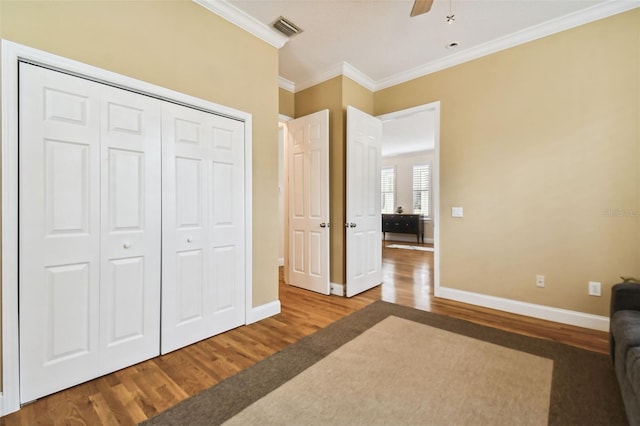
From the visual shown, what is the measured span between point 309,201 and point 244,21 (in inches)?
81.5

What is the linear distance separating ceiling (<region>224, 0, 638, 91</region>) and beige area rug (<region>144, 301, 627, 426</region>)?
294 cm

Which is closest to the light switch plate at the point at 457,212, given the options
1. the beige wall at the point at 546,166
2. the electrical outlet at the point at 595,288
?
the beige wall at the point at 546,166

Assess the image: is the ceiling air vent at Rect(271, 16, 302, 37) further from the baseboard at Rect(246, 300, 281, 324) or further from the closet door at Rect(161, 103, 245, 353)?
the baseboard at Rect(246, 300, 281, 324)

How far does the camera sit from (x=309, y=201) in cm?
368

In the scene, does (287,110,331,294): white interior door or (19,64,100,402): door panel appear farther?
(287,110,331,294): white interior door

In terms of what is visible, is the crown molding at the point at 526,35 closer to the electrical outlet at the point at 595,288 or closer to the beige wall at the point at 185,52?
the beige wall at the point at 185,52

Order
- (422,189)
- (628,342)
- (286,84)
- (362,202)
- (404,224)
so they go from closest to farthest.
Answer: (628,342) → (362,202) → (286,84) → (404,224) → (422,189)

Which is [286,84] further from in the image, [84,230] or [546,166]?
[546,166]

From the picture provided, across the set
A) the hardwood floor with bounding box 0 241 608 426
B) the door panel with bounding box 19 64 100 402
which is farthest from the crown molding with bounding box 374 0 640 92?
the door panel with bounding box 19 64 100 402

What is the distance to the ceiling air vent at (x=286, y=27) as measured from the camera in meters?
2.63

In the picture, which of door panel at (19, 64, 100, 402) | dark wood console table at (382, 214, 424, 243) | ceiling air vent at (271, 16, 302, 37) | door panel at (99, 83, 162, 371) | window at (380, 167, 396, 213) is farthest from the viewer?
window at (380, 167, 396, 213)

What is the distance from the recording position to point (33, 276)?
62.4 inches

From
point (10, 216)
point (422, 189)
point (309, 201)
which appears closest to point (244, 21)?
point (309, 201)

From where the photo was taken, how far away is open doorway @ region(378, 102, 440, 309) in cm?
354
